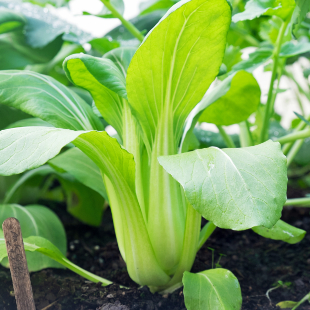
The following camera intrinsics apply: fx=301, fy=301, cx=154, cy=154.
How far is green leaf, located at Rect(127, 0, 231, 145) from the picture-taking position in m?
0.47

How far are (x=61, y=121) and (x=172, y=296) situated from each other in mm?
407

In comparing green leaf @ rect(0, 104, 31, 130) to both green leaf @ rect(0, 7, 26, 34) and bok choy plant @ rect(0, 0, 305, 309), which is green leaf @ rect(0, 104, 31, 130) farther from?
bok choy plant @ rect(0, 0, 305, 309)

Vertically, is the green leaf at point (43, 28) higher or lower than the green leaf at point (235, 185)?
higher

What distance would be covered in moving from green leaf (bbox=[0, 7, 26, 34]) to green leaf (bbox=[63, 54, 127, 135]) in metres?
0.44

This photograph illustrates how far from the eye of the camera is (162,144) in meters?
0.59

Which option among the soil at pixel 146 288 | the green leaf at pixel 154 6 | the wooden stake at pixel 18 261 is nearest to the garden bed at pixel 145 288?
the soil at pixel 146 288

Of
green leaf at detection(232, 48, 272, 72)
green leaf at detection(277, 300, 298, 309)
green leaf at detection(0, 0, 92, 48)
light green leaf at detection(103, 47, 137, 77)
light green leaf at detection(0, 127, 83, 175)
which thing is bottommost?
green leaf at detection(277, 300, 298, 309)

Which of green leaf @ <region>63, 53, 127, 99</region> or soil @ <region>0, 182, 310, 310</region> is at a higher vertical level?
green leaf @ <region>63, 53, 127, 99</region>

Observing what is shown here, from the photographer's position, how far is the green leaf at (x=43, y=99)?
0.59 meters

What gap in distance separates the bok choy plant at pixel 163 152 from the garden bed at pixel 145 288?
0.05 m

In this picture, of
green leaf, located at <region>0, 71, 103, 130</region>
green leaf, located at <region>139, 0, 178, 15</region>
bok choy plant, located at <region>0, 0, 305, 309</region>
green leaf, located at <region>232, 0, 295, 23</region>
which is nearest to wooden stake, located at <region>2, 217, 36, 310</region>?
bok choy plant, located at <region>0, 0, 305, 309</region>

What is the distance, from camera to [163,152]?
594 millimetres

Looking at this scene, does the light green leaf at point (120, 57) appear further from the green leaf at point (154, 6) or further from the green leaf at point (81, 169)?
the green leaf at point (154, 6)

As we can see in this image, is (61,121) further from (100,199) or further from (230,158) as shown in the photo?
(100,199)
